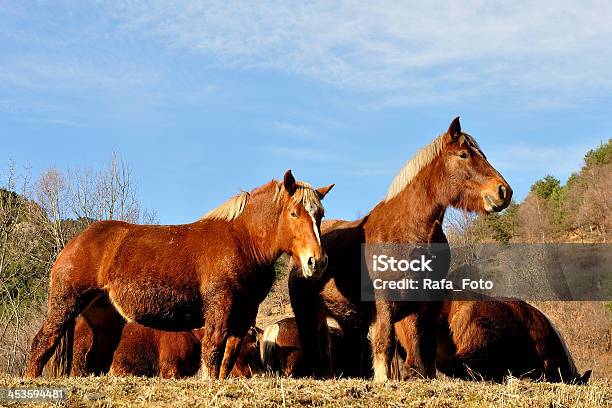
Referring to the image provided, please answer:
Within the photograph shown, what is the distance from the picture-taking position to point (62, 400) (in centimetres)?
573

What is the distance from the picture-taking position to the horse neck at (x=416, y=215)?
8.93m

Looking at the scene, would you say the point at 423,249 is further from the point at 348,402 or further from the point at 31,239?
the point at 31,239

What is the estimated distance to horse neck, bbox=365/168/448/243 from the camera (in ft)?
29.3

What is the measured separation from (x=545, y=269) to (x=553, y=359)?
28.9 meters

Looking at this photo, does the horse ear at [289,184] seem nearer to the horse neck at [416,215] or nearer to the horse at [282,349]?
the horse neck at [416,215]

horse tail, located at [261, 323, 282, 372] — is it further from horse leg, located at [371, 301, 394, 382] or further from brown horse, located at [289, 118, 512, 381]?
horse leg, located at [371, 301, 394, 382]

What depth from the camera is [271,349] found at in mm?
12820

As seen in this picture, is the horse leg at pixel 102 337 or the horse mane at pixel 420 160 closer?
the horse mane at pixel 420 160

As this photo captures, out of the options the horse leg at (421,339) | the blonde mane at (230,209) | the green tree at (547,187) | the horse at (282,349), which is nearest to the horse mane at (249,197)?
the blonde mane at (230,209)

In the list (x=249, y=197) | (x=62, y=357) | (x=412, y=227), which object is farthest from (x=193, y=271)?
(x=412, y=227)

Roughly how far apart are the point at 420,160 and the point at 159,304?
3960mm

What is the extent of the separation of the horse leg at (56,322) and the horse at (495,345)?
6045 millimetres

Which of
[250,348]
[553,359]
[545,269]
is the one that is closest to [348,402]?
[553,359]

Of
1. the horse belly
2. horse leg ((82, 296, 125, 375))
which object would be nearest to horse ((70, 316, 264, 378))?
horse leg ((82, 296, 125, 375))
